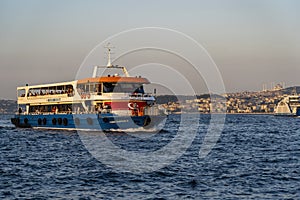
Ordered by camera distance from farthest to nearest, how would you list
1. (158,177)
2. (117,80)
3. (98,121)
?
(117,80) → (98,121) → (158,177)

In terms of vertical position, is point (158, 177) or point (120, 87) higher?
point (120, 87)

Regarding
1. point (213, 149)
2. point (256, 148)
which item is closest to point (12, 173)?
point (213, 149)

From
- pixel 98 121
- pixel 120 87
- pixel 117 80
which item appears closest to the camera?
pixel 98 121

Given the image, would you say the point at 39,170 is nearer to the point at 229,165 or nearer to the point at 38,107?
the point at 229,165

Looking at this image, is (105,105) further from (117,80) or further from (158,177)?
(158,177)

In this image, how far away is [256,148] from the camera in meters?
46.3

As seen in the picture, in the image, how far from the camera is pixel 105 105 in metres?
57.6

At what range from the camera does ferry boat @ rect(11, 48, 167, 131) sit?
56031mm

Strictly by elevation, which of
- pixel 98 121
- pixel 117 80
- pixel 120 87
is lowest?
pixel 98 121

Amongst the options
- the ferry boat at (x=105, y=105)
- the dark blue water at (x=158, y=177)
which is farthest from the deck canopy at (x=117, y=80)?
the dark blue water at (x=158, y=177)

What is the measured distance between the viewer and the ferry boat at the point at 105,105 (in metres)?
56.0

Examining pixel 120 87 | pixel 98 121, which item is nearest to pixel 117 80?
pixel 120 87

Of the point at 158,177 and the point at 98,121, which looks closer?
the point at 158,177

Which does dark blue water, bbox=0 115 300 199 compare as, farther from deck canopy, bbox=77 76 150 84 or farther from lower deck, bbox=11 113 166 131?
deck canopy, bbox=77 76 150 84
